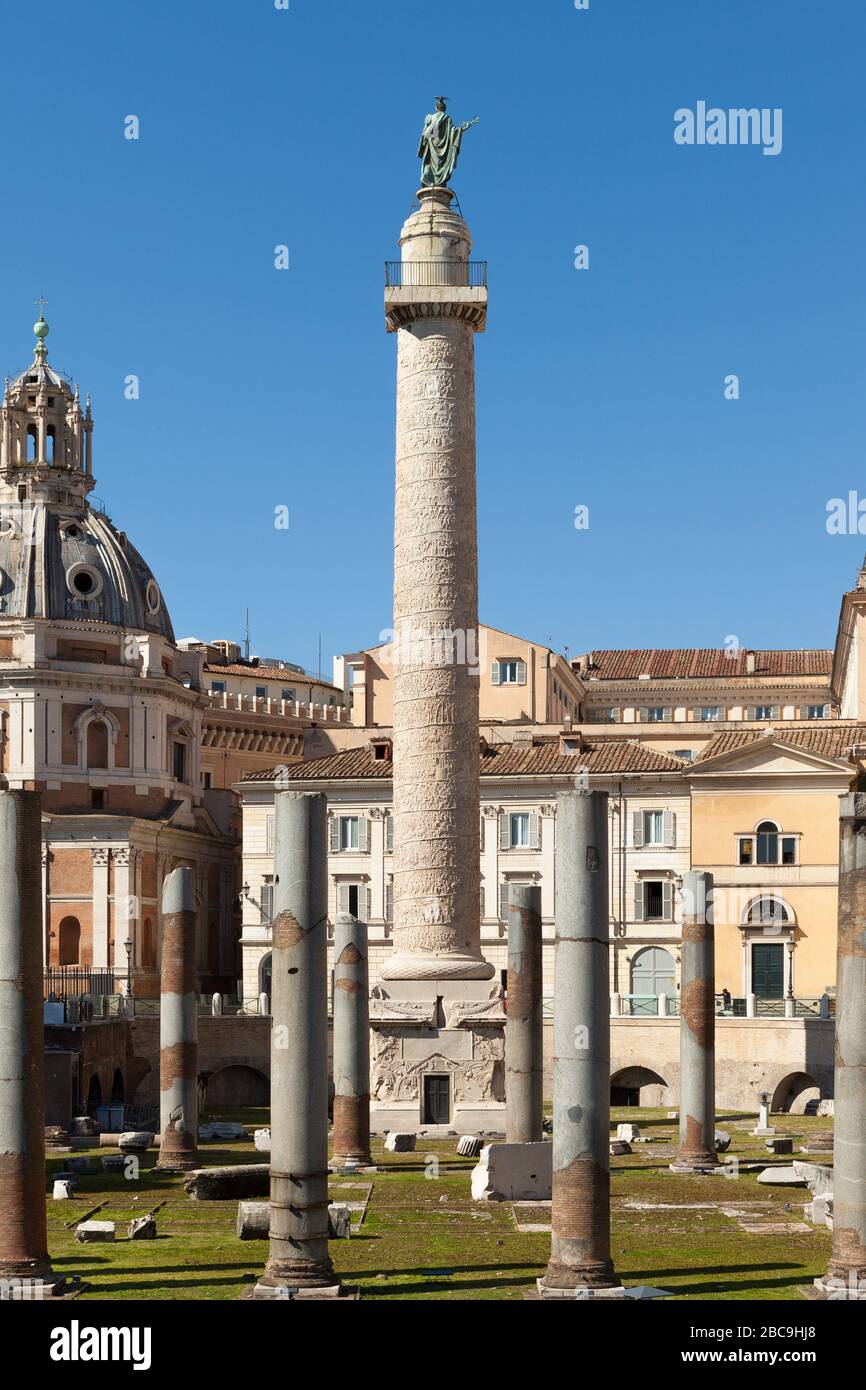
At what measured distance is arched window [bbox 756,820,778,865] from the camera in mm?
61375

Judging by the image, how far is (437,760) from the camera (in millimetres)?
46156

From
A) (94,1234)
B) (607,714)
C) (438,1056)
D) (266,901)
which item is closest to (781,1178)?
(438,1056)

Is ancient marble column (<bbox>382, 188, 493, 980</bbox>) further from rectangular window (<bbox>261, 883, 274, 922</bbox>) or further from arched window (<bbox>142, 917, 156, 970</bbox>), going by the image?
arched window (<bbox>142, 917, 156, 970</bbox>)

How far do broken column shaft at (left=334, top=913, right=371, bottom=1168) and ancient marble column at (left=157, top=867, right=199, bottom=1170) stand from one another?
2669 millimetres

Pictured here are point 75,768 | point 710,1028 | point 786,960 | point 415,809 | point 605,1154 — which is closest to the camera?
point 605,1154

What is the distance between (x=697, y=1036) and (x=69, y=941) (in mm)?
38948

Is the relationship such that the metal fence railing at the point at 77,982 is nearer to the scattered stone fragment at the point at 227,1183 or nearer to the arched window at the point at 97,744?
the arched window at the point at 97,744

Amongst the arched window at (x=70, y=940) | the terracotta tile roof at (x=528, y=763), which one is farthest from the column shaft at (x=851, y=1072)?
the arched window at (x=70, y=940)

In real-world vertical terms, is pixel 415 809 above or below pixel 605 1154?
above

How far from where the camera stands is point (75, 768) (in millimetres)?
73750
